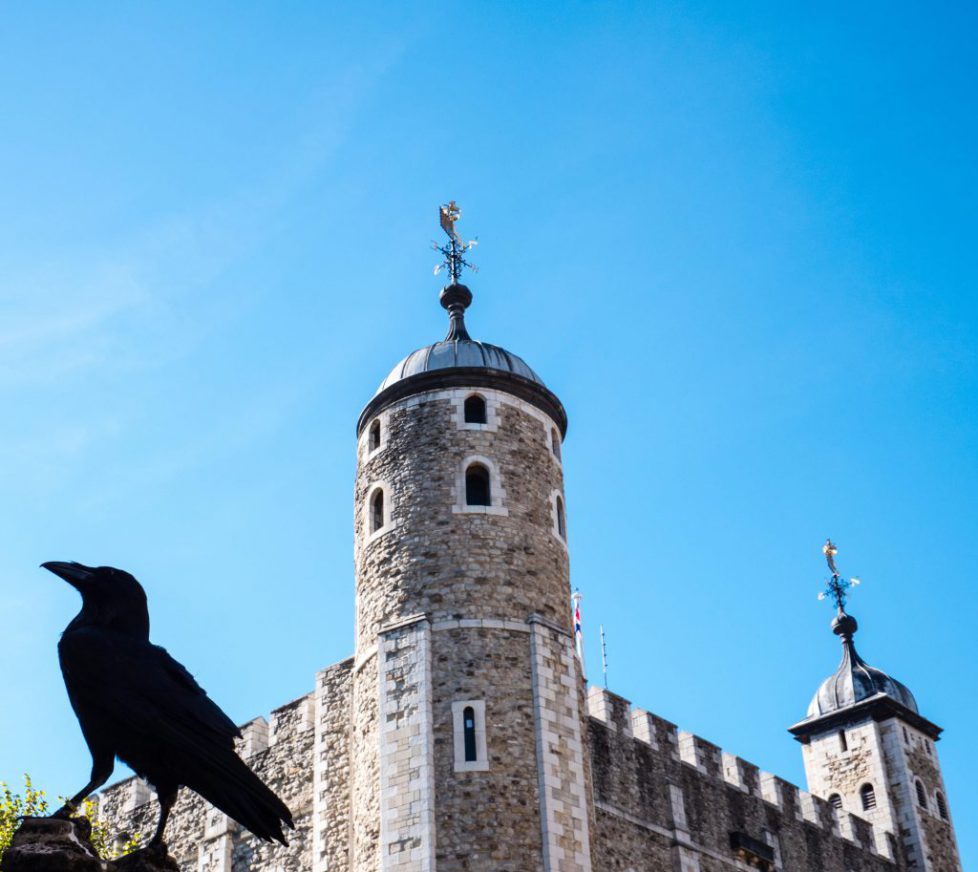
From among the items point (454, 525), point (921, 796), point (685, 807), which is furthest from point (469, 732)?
point (921, 796)

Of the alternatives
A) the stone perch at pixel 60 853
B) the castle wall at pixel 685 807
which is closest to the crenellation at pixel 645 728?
the castle wall at pixel 685 807

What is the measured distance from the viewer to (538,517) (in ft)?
74.8

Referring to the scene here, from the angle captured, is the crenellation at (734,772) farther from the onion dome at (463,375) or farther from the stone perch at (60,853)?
the stone perch at (60,853)

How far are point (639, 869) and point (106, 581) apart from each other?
47.9ft

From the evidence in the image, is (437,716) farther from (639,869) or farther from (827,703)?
(827,703)

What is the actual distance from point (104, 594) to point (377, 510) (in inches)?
507

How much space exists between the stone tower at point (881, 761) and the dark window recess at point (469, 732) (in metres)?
13.7

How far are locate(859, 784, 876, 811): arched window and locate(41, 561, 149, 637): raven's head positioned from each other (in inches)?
978

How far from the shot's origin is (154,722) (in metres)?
9.91

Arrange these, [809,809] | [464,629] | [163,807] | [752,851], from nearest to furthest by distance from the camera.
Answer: [163,807], [464,629], [752,851], [809,809]

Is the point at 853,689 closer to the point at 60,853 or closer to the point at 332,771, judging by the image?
the point at 332,771

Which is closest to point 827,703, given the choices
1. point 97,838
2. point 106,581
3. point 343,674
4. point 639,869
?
point 639,869

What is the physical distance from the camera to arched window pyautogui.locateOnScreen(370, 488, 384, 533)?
75.6 feet

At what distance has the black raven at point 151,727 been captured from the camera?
993 cm
